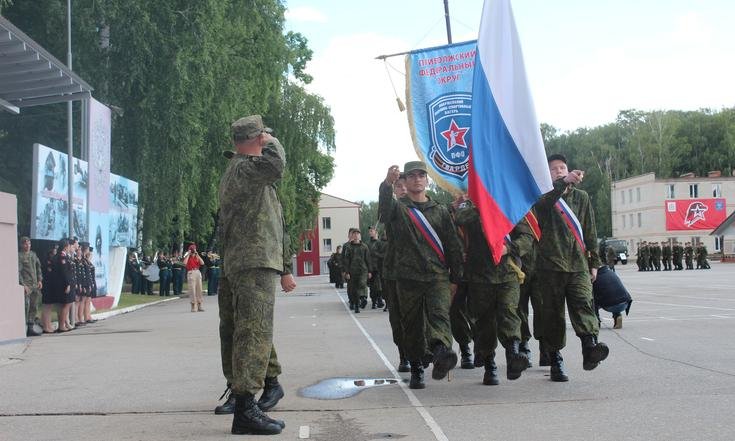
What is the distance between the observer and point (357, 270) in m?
22.8

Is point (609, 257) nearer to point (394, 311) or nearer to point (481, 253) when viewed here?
point (481, 253)

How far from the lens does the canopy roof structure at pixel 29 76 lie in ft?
48.9

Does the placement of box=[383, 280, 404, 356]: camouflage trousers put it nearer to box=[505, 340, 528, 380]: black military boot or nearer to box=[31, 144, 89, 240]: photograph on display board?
box=[505, 340, 528, 380]: black military boot

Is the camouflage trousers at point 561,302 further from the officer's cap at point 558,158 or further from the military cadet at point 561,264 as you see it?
the officer's cap at point 558,158

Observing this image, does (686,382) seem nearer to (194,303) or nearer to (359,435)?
(359,435)

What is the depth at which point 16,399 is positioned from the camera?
8258 millimetres

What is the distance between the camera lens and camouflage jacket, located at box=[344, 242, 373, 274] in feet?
75.3

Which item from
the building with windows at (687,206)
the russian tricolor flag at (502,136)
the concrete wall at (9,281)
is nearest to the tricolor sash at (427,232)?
the russian tricolor flag at (502,136)

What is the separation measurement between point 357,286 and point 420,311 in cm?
1380

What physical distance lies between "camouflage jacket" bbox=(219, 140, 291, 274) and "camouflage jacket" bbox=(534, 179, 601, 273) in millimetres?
2829

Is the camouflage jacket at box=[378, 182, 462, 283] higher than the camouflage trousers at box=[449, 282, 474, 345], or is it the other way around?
the camouflage jacket at box=[378, 182, 462, 283]

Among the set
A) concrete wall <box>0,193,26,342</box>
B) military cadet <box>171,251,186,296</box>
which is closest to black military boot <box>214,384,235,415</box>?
concrete wall <box>0,193,26,342</box>

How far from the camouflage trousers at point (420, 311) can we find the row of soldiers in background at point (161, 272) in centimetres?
2828

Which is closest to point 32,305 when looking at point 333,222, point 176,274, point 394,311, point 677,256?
point 394,311
